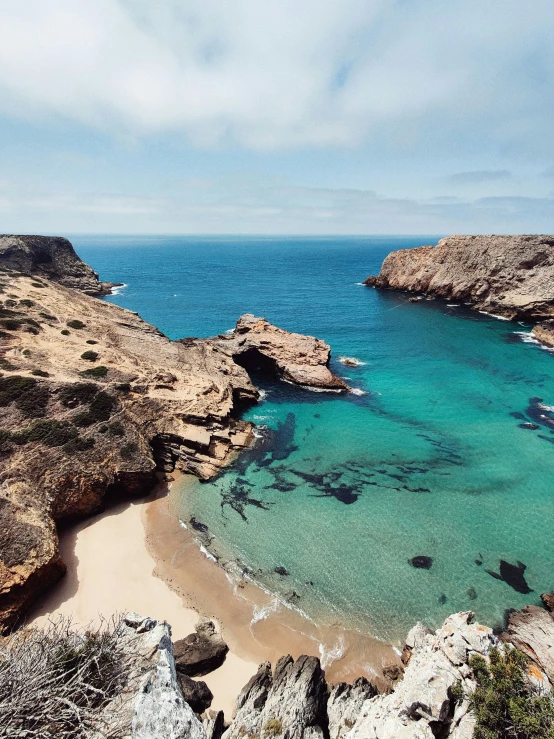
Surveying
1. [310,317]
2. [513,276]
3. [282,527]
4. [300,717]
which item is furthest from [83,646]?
[513,276]

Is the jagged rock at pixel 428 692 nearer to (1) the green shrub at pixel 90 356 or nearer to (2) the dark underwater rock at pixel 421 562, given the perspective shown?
(2) the dark underwater rock at pixel 421 562

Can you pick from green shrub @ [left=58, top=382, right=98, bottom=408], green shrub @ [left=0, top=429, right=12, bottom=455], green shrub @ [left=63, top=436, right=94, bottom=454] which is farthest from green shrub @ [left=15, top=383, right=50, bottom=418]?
green shrub @ [left=63, top=436, right=94, bottom=454]

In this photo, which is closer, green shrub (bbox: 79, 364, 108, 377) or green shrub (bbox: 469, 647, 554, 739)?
green shrub (bbox: 469, 647, 554, 739)

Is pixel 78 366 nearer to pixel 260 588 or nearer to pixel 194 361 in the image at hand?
pixel 194 361

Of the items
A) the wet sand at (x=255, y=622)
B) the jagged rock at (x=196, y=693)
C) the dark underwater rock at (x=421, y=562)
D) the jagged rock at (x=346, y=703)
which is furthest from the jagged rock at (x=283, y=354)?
the jagged rock at (x=196, y=693)

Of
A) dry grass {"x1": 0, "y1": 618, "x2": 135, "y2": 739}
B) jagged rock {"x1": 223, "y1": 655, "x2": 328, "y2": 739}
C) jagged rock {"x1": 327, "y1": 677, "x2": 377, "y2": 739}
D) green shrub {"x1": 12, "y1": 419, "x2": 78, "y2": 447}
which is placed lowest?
jagged rock {"x1": 327, "y1": 677, "x2": 377, "y2": 739}

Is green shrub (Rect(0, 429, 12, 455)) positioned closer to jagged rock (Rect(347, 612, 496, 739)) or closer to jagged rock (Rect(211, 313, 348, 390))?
jagged rock (Rect(347, 612, 496, 739))
